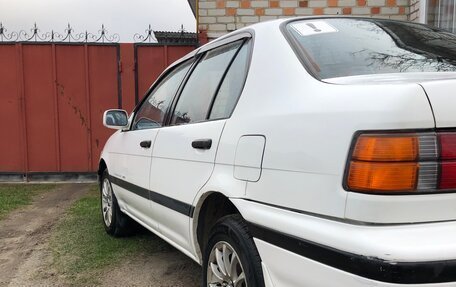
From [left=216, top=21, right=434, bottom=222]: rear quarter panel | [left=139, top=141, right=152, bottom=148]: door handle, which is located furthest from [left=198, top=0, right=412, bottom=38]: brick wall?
[left=216, top=21, right=434, bottom=222]: rear quarter panel

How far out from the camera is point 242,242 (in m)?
2.27

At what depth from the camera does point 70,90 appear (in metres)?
8.84

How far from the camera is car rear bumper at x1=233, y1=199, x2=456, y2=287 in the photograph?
159 cm

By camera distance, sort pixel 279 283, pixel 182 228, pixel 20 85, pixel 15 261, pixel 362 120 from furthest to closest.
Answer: pixel 20 85, pixel 15 261, pixel 182 228, pixel 279 283, pixel 362 120

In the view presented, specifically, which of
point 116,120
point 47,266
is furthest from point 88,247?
point 116,120

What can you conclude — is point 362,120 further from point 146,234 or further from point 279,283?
point 146,234

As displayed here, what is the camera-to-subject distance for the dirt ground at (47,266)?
12.7ft

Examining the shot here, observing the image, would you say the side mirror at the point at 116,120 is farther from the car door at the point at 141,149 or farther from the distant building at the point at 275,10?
the distant building at the point at 275,10

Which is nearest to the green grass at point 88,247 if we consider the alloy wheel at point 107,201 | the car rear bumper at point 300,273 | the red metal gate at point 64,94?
the alloy wheel at point 107,201

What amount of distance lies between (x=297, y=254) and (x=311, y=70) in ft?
2.66

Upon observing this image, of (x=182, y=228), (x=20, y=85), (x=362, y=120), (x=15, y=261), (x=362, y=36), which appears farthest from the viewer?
(x=20, y=85)

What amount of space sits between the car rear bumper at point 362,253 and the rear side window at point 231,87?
0.85 meters

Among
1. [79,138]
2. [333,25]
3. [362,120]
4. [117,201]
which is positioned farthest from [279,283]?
[79,138]

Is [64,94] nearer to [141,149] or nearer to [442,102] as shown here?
[141,149]
